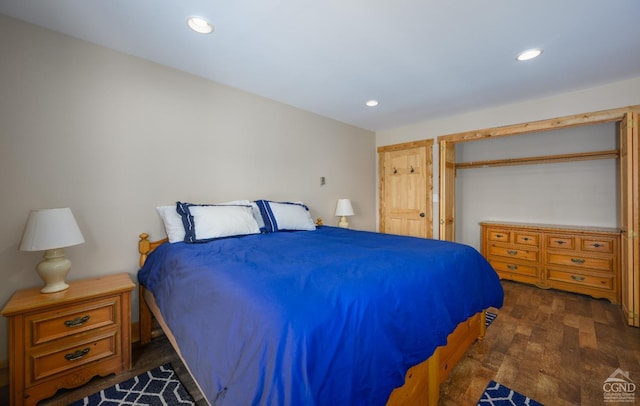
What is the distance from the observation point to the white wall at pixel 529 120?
8.66 ft

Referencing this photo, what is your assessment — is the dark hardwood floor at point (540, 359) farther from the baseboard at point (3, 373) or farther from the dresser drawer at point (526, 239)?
the dresser drawer at point (526, 239)

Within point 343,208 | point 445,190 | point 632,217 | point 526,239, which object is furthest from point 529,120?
point 343,208

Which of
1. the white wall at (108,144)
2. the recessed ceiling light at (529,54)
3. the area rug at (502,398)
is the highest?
the recessed ceiling light at (529,54)

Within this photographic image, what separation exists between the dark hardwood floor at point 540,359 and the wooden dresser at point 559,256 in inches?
15.2

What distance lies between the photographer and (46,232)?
5.04ft

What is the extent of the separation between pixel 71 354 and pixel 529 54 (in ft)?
13.1

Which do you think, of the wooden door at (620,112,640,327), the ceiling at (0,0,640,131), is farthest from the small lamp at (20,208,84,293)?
the wooden door at (620,112,640,327)

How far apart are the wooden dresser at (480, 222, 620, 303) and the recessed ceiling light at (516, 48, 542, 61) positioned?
7.27 feet

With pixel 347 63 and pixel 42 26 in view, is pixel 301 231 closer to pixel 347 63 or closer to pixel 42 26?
pixel 347 63

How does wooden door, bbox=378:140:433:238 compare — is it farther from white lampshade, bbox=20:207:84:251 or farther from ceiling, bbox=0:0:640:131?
white lampshade, bbox=20:207:84:251

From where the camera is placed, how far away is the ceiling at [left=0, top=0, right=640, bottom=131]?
63.3 inches

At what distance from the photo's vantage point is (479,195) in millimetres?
4234

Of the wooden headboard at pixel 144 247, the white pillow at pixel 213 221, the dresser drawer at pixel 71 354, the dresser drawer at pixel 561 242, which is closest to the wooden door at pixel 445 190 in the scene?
the dresser drawer at pixel 561 242

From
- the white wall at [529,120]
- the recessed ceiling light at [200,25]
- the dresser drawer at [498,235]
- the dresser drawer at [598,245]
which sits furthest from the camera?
the dresser drawer at [498,235]
